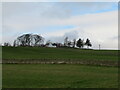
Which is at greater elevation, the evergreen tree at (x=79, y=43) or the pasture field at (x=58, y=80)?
the evergreen tree at (x=79, y=43)

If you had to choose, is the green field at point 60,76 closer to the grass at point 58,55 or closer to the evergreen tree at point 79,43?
the grass at point 58,55

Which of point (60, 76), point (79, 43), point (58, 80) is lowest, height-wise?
point (60, 76)

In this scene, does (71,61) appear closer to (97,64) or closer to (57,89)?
(97,64)

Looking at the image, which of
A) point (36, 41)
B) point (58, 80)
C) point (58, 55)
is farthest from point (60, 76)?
point (36, 41)

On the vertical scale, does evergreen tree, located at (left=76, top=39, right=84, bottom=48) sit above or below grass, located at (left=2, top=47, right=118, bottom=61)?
above

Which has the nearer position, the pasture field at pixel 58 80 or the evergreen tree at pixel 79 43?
the pasture field at pixel 58 80

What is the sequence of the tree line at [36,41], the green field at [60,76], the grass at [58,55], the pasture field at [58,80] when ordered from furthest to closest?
the tree line at [36,41]
the grass at [58,55]
the green field at [60,76]
the pasture field at [58,80]

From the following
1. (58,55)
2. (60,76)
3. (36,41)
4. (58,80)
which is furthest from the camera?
(36,41)

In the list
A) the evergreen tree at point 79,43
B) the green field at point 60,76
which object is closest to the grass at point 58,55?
the green field at point 60,76

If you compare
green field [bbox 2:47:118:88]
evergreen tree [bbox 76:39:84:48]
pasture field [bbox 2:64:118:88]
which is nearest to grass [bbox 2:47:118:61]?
green field [bbox 2:47:118:88]

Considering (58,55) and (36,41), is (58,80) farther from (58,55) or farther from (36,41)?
(36,41)

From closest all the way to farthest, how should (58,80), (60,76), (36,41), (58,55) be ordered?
(58,80) < (60,76) < (58,55) < (36,41)

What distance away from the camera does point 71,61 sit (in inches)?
1946

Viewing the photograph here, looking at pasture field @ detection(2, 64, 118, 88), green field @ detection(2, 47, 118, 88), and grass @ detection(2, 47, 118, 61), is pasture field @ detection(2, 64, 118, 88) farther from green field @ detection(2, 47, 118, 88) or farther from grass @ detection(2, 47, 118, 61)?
grass @ detection(2, 47, 118, 61)
